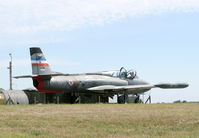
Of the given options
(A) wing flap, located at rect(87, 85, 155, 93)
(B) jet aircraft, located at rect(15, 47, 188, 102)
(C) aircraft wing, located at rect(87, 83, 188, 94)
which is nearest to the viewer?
(B) jet aircraft, located at rect(15, 47, 188, 102)

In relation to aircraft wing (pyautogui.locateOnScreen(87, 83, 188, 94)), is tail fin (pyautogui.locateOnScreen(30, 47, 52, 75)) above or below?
above

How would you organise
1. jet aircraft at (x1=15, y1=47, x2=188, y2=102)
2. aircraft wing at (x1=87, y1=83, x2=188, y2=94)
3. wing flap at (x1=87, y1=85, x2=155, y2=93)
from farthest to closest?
wing flap at (x1=87, y1=85, x2=155, y2=93), aircraft wing at (x1=87, y1=83, x2=188, y2=94), jet aircraft at (x1=15, y1=47, x2=188, y2=102)

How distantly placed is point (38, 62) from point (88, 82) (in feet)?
21.1

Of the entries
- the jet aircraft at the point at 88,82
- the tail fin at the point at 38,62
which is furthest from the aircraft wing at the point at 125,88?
the tail fin at the point at 38,62

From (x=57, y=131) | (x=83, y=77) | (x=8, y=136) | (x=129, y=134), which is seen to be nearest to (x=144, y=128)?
(x=129, y=134)

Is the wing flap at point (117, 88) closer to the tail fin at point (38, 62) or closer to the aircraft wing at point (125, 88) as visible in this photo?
the aircraft wing at point (125, 88)

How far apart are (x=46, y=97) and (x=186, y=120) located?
31011mm

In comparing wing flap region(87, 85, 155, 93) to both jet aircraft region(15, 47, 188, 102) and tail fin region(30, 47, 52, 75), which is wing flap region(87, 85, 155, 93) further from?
tail fin region(30, 47, 52, 75)

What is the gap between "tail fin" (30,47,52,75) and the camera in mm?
44978

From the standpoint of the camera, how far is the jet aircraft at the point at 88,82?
44906 mm

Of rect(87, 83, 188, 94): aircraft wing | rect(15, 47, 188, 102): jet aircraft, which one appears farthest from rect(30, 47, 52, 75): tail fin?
rect(87, 83, 188, 94): aircraft wing

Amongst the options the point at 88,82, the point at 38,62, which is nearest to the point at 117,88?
the point at 88,82

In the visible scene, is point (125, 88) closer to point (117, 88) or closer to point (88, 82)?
point (117, 88)

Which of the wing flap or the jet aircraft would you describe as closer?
the jet aircraft
